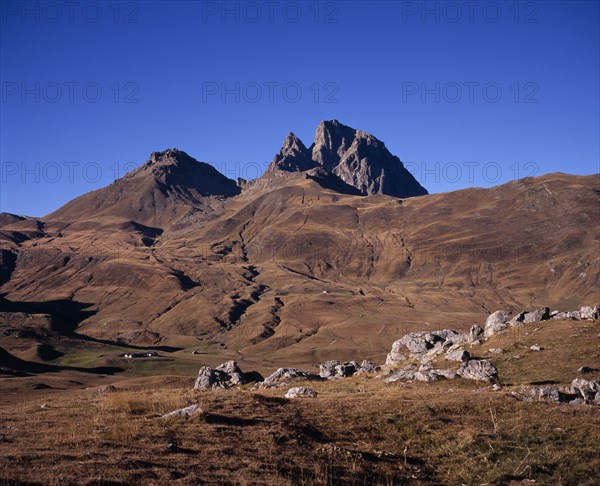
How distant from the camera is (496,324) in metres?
49.6

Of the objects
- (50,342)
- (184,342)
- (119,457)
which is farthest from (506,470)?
(184,342)

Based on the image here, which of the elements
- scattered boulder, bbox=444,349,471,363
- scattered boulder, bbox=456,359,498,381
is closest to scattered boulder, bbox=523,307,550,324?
scattered boulder, bbox=444,349,471,363

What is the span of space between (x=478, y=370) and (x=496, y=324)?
48.4ft

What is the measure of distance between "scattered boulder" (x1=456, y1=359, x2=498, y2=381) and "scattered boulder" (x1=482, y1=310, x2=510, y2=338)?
1118cm

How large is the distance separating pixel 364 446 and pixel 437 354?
30415 mm

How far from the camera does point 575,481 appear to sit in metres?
14.9

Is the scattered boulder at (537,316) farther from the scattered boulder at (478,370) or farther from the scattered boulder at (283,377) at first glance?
the scattered boulder at (283,377)

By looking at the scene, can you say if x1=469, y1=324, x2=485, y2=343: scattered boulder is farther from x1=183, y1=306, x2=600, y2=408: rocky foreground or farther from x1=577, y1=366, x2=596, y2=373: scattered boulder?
x1=577, y1=366, x2=596, y2=373: scattered boulder

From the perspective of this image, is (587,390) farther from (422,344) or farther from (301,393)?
(422,344)

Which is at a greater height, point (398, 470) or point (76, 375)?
point (398, 470)

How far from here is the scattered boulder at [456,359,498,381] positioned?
116 ft

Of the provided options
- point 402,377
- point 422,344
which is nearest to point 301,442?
point 402,377

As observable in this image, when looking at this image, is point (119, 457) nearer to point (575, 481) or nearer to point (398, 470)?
point (398, 470)

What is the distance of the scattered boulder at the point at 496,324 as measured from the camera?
48219 millimetres
